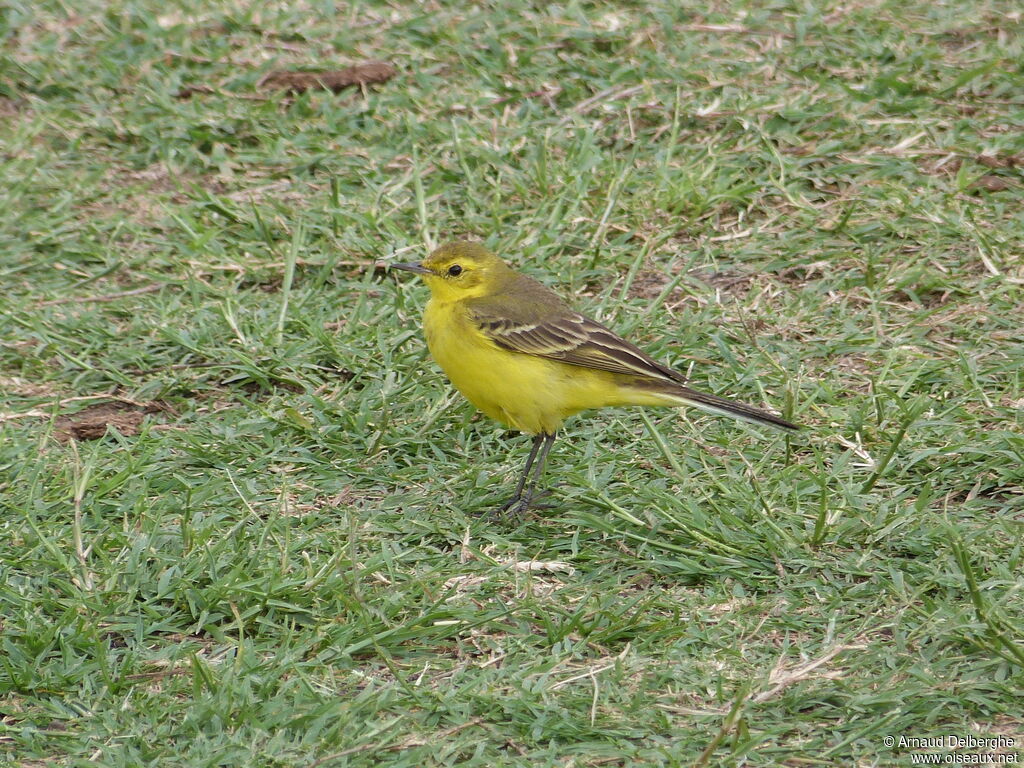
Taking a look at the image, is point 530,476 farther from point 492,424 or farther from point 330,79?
point 330,79

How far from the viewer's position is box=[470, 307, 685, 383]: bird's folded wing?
570 centimetres

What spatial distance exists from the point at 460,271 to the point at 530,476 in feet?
3.45

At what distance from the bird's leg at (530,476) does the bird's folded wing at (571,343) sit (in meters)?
0.36

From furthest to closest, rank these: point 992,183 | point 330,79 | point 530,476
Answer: point 330,79, point 992,183, point 530,476

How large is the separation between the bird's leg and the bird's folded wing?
0.36m

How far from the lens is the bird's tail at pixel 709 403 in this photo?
5477 mm

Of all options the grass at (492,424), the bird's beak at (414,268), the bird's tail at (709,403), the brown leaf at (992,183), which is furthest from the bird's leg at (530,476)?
the brown leaf at (992,183)

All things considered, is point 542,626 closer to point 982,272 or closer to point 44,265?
point 982,272

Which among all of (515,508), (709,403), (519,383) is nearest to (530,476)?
(515,508)

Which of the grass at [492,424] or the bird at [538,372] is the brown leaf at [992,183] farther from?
the bird at [538,372]

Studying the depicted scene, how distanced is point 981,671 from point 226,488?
10.0ft

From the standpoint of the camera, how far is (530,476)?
228 inches

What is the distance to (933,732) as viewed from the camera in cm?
416

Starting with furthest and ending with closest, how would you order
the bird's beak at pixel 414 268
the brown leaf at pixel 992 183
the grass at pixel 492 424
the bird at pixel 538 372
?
1. the brown leaf at pixel 992 183
2. the bird's beak at pixel 414 268
3. the bird at pixel 538 372
4. the grass at pixel 492 424
